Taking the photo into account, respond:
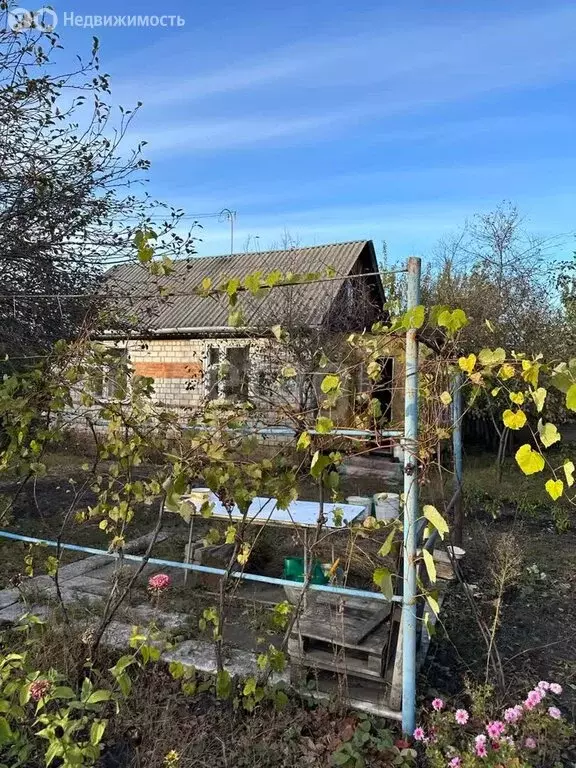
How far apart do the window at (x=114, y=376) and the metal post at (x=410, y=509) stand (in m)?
1.16

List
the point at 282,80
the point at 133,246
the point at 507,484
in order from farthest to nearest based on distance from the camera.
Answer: the point at 507,484
the point at 282,80
the point at 133,246

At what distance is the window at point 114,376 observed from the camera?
2.24 m

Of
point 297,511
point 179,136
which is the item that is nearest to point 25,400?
point 297,511

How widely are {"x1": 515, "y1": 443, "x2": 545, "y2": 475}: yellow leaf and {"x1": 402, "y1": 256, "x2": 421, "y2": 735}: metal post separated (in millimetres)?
540

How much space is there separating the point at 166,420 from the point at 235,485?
41 cm

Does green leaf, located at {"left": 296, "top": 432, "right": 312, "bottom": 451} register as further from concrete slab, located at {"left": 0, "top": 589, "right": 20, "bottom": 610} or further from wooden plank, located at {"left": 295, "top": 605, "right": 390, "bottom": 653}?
concrete slab, located at {"left": 0, "top": 589, "right": 20, "bottom": 610}

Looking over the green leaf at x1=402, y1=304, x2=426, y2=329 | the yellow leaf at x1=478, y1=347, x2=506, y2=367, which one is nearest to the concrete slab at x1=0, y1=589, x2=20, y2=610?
the green leaf at x1=402, y1=304, x2=426, y2=329

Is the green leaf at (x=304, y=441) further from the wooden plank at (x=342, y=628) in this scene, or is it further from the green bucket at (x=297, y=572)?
the green bucket at (x=297, y=572)

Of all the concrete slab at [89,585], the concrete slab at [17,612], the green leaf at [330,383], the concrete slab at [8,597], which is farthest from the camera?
the concrete slab at [89,585]

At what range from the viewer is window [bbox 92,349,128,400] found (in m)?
2.24

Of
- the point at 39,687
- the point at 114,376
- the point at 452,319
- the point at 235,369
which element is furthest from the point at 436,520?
the point at 235,369

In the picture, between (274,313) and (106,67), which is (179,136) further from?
(274,313)

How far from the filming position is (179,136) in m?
4.91


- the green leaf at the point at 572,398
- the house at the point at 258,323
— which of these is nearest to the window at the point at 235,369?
the house at the point at 258,323
